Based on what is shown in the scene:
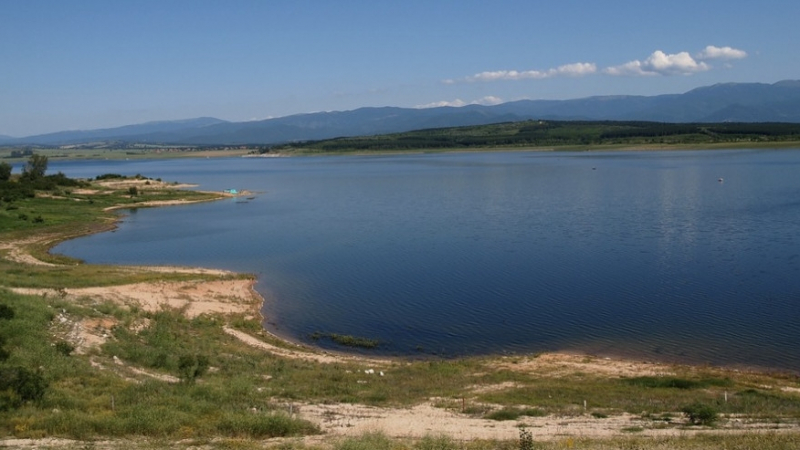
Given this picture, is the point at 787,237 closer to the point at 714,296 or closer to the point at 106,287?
the point at 714,296

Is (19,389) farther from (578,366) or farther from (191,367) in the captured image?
(578,366)

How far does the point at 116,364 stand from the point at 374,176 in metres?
94.7

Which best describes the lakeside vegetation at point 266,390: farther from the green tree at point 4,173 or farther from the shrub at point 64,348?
the green tree at point 4,173

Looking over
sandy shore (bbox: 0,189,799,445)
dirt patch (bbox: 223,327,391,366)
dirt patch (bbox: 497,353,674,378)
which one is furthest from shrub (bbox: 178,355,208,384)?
dirt patch (bbox: 497,353,674,378)

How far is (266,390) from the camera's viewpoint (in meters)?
15.2

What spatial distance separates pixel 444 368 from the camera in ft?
62.0

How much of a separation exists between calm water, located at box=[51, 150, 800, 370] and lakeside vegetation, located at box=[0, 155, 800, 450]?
9.61 ft

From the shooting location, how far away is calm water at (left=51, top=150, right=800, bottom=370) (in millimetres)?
23297

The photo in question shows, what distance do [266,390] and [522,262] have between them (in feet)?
73.5

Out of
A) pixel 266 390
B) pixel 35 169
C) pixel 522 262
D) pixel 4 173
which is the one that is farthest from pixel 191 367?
pixel 35 169

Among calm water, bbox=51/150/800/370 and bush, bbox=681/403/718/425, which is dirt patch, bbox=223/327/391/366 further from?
bush, bbox=681/403/718/425

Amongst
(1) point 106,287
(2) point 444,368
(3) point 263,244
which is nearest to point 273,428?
(2) point 444,368

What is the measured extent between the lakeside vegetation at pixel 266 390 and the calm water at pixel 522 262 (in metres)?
2.93

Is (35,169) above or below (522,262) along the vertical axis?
above
